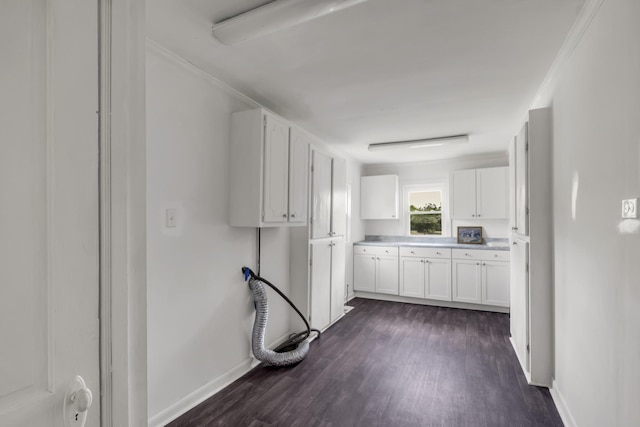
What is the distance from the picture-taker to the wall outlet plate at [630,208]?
123 cm

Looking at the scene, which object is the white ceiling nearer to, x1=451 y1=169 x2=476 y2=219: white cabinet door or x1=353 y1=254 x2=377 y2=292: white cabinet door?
x1=451 y1=169 x2=476 y2=219: white cabinet door

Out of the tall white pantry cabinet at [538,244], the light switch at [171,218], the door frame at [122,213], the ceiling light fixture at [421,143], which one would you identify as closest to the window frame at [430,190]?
the ceiling light fixture at [421,143]

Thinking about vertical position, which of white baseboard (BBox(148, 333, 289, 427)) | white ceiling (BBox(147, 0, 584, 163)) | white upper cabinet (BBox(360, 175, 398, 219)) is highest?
white ceiling (BBox(147, 0, 584, 163))

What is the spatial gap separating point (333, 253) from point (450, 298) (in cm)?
214

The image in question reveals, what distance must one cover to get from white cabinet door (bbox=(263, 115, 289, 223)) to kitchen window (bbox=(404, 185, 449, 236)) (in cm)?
351

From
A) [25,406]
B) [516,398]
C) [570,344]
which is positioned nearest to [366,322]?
[516,398]

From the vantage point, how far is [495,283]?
4605mm

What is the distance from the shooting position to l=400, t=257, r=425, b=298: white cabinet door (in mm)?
5059

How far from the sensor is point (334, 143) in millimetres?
4602

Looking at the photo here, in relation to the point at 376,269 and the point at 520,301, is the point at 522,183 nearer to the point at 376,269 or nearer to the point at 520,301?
the point at 520,301

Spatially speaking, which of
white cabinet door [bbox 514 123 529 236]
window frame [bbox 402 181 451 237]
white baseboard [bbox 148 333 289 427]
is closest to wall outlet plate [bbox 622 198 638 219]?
white cabinet door [bbox 514 123 529 236]

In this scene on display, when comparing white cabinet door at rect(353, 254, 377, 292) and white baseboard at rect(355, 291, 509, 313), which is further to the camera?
white cabinet door at rect(353, 254, 377, 292)

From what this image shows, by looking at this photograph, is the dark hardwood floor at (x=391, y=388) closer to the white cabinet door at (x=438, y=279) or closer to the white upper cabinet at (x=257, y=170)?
the white cabinet door at (x=438, y=279)

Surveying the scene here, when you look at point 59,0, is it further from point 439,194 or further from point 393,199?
point 439,194
